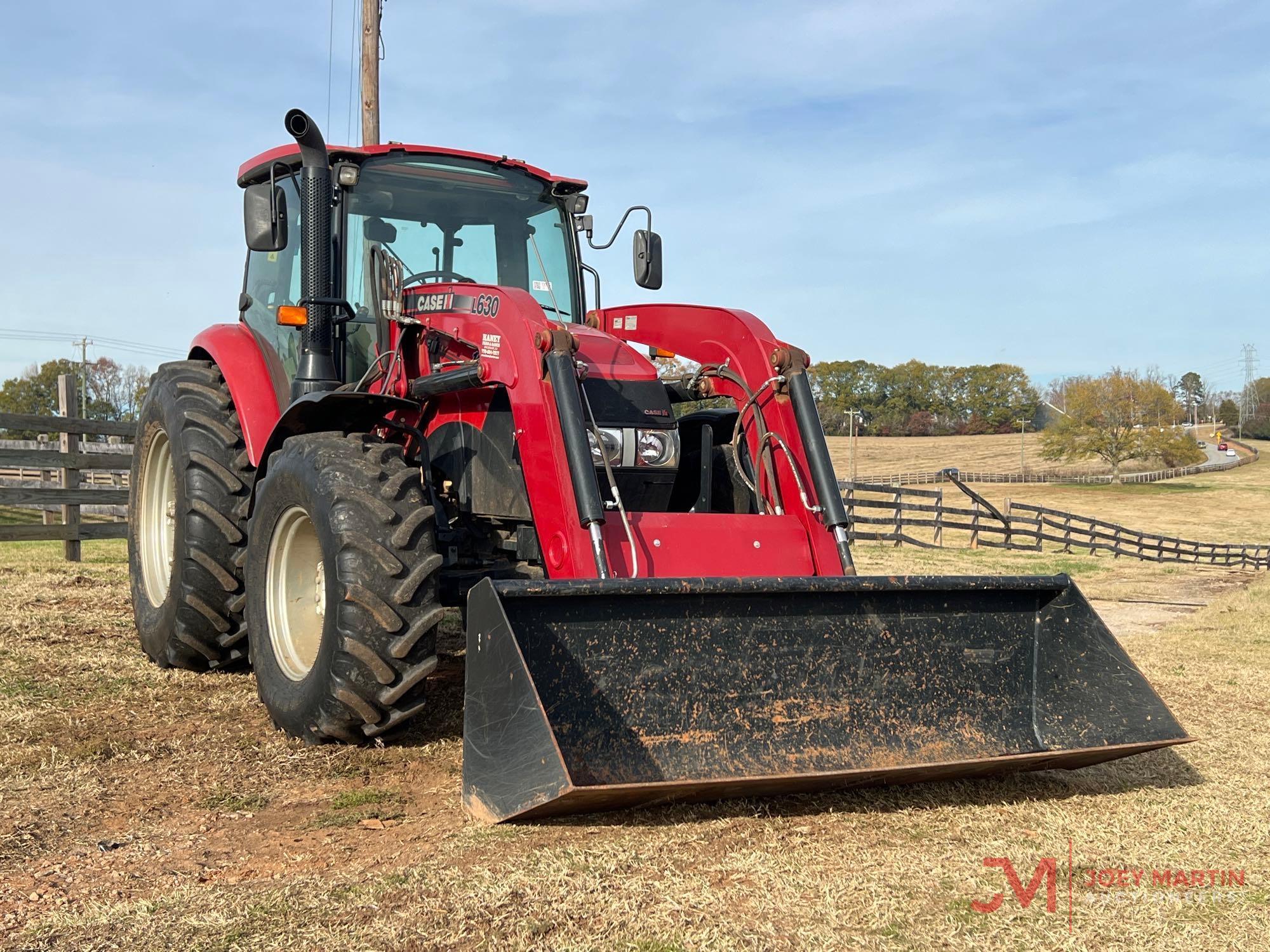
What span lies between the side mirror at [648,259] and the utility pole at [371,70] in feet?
24.3

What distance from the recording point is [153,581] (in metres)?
6.55

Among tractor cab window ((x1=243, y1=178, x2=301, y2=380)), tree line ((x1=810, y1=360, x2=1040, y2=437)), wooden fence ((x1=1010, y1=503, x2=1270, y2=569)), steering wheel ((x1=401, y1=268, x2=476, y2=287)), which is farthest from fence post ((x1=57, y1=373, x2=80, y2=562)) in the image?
tree line ((x1=810, y1=360, x2=1040, y2=437))

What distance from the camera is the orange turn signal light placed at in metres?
5.13

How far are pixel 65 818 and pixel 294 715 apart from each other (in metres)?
0.90

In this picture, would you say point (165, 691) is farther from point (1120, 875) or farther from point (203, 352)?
point (1120, 875)

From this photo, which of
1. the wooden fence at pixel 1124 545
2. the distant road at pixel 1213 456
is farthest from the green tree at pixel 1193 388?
the wooden fence at pixel 1124 545

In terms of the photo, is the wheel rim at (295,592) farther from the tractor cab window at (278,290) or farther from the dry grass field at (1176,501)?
the dry grass field at (1176,501)

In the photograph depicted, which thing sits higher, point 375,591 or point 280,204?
point 280,204

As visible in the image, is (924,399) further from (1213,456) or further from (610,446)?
(610,446)

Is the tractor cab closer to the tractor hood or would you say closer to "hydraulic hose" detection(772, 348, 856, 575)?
the tractor hood

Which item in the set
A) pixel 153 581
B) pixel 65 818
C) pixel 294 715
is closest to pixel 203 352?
pixel 153 581

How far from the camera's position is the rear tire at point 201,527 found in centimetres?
545

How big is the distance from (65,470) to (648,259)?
850 centimetres

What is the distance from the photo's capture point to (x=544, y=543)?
421 cm
